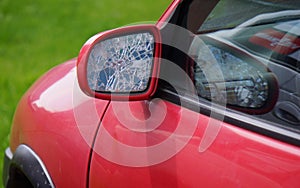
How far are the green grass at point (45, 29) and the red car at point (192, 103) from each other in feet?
10.1

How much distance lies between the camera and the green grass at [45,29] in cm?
620

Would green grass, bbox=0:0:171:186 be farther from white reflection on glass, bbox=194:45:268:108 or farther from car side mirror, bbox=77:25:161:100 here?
white reflection on glass, bbox=194:45:268:108

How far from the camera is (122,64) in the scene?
6.76 ft

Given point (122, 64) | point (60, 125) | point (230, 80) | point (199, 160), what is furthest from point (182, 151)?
point (60, 125)

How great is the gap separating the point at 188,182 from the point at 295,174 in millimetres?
347

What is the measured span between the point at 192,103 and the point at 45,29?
6.43 m

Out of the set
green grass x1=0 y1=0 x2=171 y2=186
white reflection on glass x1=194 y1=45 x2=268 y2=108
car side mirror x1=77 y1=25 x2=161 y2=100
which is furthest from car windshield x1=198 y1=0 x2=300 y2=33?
green grass x1=0 y1=0 x2=171 y2=186

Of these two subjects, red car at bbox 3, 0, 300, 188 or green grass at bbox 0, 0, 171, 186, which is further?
green grass at bbox 0, 0, 171, 186

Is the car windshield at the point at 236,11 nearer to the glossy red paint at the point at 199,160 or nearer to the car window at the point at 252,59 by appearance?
the car window at the point at 252,59

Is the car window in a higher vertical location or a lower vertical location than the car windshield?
lower

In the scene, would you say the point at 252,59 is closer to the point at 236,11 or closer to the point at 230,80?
the point at 230,80

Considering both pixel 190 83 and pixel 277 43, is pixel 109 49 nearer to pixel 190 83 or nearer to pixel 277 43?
pixel 190 83

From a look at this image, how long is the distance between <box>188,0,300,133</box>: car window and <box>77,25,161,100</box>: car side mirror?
6.0 inches

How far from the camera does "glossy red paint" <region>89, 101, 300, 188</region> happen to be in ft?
5.14
